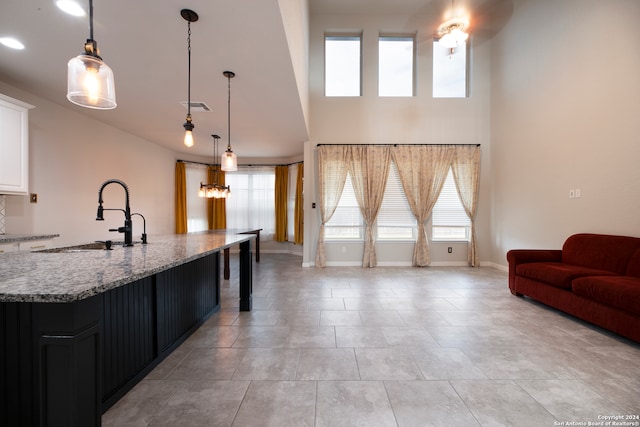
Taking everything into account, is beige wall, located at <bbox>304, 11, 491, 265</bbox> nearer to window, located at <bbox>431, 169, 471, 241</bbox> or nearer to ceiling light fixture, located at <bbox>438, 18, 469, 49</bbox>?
window, located at <bbox>431, 169, 471, 241</bbox>

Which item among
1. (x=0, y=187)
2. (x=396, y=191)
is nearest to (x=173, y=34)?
(x=0, y=187)

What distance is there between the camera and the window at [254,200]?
277 inches

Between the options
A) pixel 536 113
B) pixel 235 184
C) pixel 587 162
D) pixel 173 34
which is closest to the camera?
pixel 173 34

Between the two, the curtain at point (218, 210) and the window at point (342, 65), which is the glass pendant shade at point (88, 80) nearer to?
the window at point (342, 65)

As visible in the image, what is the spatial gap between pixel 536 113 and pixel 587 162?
1284 millimetres

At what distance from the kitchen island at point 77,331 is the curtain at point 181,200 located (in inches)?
189

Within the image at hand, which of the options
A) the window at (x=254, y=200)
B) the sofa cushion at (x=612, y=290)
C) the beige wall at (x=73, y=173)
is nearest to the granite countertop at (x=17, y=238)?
the beige wall at (x=73, y=173)

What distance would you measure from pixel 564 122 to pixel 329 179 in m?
3.75

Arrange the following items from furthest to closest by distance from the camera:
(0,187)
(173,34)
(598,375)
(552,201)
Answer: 1. (552,201)
2. (0,187)
3. (173,34)
4. (598,375)

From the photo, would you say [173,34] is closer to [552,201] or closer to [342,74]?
[342,74]

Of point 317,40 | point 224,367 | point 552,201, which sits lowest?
point 224,367

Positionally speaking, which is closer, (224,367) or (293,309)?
(224,367)

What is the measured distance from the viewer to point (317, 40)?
5316 millimetres

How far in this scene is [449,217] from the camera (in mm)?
5398
